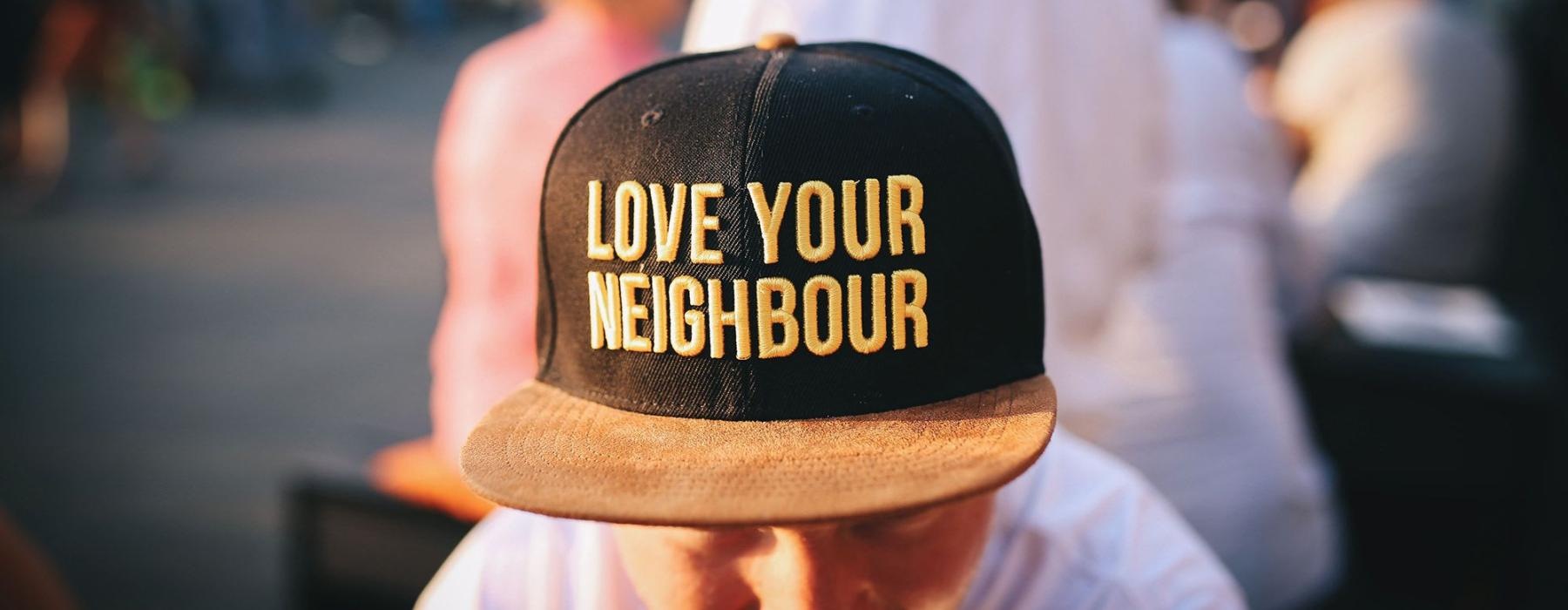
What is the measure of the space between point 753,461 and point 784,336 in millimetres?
112

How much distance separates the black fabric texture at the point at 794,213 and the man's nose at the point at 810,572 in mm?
108

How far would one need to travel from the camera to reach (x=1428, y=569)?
2.92m

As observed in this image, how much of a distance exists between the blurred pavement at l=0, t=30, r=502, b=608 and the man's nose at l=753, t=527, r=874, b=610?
1782 millimetres

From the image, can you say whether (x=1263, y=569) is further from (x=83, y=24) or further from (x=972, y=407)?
(x=83, y=24)

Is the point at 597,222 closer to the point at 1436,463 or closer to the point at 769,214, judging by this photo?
the point at 769,214

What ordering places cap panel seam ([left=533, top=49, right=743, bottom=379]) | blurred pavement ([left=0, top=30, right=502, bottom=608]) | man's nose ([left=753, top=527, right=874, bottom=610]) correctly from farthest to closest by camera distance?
blurred pavement ([left=0, top=30, right=502, bottom=608]) → cap panel seam ([left=533, top=49, right=743, bottom=379]) → man's nose ([left=753, top=527, right=874, bottom=610])

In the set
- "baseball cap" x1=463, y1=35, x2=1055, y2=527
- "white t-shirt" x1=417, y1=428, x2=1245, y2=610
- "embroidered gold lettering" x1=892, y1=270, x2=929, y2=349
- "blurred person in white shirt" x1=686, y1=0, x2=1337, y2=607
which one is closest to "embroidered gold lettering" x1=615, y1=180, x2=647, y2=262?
"baseball cap" x1=463, y1=35, x2=1055, y2=527

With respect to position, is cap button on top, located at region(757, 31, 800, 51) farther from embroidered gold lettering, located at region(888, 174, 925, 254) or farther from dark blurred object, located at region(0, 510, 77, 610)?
dark blurred object, located at region(0, 510, 77, 610)

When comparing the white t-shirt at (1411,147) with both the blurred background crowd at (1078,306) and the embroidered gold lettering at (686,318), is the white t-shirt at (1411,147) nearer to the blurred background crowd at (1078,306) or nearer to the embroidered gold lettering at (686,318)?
the blurred background crowd at (1078,306)

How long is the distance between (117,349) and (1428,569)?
5254 mm

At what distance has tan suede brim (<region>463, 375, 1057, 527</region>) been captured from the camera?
91 centimetres

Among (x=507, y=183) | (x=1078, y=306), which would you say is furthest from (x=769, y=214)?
(x=507, y=183)

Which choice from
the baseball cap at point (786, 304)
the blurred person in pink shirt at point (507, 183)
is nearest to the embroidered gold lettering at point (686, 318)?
the baseball cap at point (786, 304)

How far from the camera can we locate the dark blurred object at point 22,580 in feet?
4.65
